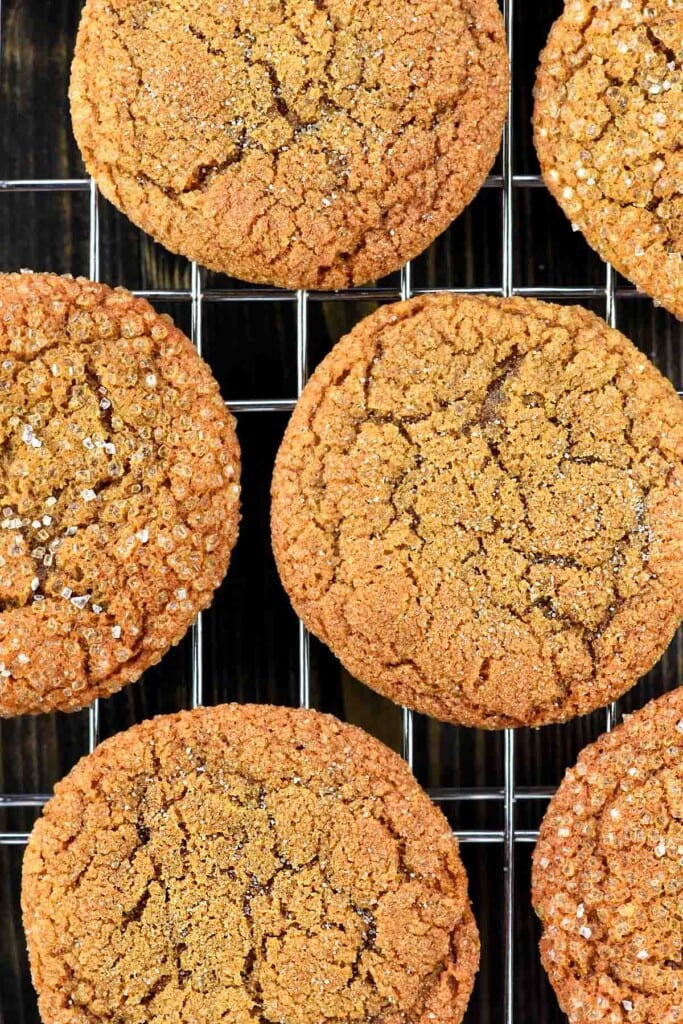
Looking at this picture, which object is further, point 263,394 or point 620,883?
point 263,394

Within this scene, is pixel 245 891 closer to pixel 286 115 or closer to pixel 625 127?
pixel 286 115

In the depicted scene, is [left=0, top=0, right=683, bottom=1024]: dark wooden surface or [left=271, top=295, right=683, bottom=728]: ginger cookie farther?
[left=0, top=0, right=683, bottom=1024]: dark wooden surface

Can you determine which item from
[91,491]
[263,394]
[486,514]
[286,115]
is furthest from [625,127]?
[91,491]

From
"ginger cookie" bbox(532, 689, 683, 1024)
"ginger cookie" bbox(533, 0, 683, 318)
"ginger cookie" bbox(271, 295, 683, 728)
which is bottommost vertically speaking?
"ginger cookie" bbox(532, 689, 683, 1024)

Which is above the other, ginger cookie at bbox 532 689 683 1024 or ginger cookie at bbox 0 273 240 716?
ginger cookie at bbox 0 273 240 716

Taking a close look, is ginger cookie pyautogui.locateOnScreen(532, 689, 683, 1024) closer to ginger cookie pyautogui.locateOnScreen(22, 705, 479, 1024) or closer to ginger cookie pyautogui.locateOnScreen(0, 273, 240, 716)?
ginger cookie pyautogui.locateOnScreen(22, 705, 479, 1024)

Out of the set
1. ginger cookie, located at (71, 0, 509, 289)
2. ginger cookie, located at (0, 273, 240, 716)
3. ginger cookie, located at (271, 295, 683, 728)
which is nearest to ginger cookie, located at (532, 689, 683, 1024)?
ginger cookie, located at (271, 295, 683, 728)
